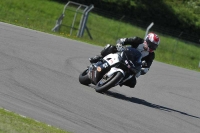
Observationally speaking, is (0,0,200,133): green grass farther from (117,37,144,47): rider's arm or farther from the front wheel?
the front wheel

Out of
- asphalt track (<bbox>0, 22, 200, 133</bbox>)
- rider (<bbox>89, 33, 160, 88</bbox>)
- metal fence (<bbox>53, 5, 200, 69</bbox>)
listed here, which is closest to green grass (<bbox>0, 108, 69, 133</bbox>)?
asphalt track (<bbox>0, 22, 200, 133</bbox>)

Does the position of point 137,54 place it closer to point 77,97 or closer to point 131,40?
point 131,40

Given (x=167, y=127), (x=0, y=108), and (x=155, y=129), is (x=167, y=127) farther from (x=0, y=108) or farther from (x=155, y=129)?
(x=0, y=108)

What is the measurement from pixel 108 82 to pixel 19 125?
5098 millimetres

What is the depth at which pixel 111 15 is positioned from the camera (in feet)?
121

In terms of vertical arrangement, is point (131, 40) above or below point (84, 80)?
above

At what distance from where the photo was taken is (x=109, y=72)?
511 inches

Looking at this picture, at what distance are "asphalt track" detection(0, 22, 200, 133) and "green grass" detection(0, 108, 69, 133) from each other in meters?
0.42

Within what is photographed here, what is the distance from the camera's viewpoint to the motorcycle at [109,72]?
504 inches

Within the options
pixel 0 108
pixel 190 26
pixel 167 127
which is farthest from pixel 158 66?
pixel 190 26

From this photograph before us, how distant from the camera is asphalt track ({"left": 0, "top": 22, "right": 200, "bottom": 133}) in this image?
9.60m

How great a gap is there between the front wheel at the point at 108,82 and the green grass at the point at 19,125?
4.39 m

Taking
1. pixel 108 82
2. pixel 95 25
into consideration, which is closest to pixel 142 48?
pixel 108 82

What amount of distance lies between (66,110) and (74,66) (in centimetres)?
687
